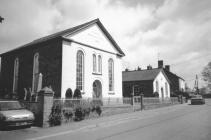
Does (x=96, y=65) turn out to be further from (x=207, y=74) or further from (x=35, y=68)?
(x=207, y=74)

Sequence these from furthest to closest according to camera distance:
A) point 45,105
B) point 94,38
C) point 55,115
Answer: point 94,38, point 55,115, point 45,105

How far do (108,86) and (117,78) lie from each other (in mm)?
2383

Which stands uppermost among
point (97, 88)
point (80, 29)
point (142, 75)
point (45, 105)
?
point (80, 29)

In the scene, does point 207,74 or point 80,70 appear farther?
point 207,74

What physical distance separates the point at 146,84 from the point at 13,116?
31183mm

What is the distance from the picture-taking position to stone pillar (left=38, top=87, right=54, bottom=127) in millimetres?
11097

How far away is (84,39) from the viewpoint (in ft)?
70.5

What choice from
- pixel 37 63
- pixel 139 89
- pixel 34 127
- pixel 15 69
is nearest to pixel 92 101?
pixel 34 127

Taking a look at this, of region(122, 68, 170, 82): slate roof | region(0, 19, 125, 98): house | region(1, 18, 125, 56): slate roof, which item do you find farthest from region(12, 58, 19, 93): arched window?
region(122, 68, 170, 82): slate roof

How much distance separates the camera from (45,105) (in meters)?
11.3

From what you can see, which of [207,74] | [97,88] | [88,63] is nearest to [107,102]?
[97,88]

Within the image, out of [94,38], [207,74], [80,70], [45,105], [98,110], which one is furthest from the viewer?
[207,74]

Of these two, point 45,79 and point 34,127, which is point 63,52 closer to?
point 45,79

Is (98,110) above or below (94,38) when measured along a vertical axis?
below
